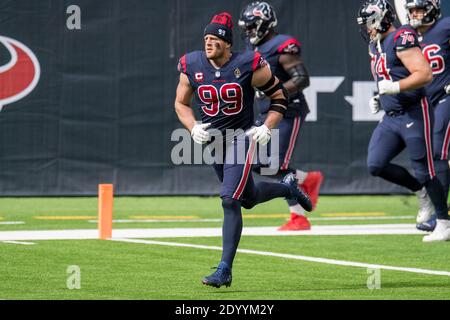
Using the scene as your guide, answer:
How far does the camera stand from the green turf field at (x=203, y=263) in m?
7.54

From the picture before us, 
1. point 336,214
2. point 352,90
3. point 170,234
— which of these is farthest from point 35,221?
point 352,90

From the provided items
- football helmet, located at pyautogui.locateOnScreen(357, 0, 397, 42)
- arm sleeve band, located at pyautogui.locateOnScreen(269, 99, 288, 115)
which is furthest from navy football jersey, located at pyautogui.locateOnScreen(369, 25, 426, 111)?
arm sleeve band, located at pyautogui.locateOnScreen(269, 99, 288, 115)

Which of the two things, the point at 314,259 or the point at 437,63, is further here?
the point at 437,63

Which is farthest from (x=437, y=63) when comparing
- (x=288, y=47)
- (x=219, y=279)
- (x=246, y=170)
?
(x=219, y=279)

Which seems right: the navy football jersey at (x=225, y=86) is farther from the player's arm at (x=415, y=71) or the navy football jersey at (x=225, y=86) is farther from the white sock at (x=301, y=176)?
the white sock at (x=301, y=176)

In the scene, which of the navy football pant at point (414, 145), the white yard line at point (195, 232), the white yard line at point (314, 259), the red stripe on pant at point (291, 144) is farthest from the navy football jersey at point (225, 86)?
the red stripe on pant at point (291, 144)

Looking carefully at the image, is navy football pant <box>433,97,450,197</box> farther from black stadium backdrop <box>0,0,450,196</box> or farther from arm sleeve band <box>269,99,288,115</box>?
black stadium backdrop <box>0,0,450,196</box>

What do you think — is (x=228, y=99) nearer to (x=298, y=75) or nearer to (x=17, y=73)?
(x=298, y=75)

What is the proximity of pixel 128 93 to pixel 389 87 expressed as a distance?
5.49m

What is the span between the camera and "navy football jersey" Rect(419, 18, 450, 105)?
11.9 m

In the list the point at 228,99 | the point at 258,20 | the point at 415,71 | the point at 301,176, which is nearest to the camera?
the point at 228,99

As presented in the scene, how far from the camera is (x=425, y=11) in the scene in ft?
38.3

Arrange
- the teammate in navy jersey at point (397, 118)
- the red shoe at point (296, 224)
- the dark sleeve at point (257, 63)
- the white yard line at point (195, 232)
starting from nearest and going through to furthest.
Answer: the dark sleeve at point (257, 63)
the teammate in navy jersey at point (397, 118)
the white yard line at point (195, 232)
the red shoe at point (296, 224)
